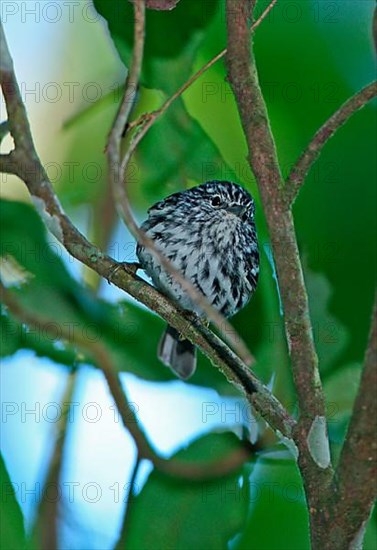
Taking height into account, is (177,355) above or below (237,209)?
below

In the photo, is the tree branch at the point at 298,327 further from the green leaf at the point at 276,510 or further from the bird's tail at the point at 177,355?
the bird's tail at the point at 177,355

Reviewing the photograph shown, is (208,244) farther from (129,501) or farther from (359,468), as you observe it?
(359,468)

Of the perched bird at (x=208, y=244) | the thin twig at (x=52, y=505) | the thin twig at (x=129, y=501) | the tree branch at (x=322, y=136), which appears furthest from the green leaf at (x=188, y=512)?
the tree branch at (x=322, y=136)

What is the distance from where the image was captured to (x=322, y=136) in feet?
4.73

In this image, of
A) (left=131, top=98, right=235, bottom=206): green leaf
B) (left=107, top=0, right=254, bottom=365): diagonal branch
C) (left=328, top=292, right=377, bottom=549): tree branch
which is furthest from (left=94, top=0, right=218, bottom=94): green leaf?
(left=328, top=292, right=377, bottom=549): tree branch

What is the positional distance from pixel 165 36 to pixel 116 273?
122 centimetres

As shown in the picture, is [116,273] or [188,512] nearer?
[116,273]

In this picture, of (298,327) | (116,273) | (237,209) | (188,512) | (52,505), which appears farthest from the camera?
(237,209)

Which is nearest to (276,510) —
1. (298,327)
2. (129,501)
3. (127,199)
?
(129,501)

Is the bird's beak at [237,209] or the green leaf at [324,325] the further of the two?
the bird's beak at [237,209]

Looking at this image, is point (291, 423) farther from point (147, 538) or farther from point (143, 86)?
point (143, 86)

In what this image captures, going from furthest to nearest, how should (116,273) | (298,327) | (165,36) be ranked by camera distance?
(165,36)
(116,273)
(298,327)

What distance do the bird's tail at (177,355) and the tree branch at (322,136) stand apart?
4.92 feet

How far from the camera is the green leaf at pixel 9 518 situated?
8.28ft
